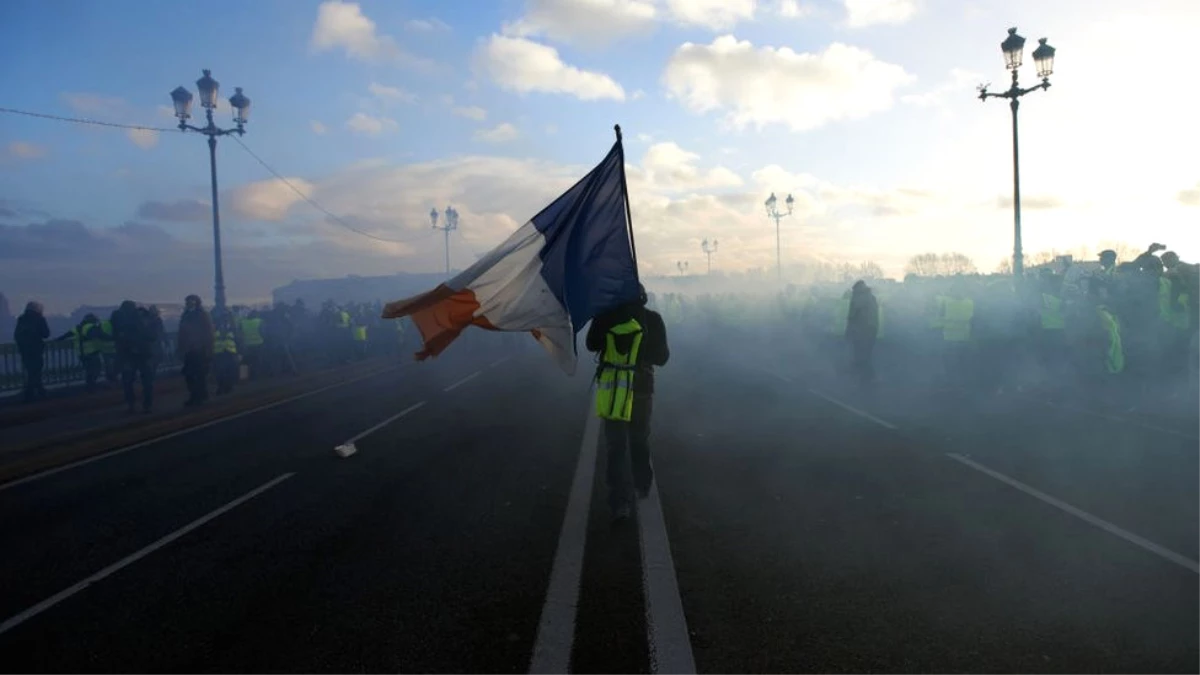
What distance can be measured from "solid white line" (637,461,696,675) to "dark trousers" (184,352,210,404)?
12057 mm

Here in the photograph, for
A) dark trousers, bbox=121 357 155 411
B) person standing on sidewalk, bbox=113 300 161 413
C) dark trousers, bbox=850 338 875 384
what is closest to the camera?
person standing on sidewalk, bbox=113 300 161 413

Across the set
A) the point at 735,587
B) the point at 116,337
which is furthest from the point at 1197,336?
the point at 116,337

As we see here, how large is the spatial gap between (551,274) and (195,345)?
11.2 m

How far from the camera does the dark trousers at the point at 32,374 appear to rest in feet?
55.5

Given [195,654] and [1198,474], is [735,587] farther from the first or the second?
[1198,474]

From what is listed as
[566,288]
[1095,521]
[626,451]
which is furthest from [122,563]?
[1095,521]

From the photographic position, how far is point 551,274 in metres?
6.57

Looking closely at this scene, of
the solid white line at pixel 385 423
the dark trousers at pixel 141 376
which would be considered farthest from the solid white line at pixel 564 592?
the dark trousers at pixel 141 376

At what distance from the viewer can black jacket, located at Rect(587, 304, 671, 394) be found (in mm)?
6234

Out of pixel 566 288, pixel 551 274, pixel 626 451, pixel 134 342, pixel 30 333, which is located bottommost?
pixel 626 451

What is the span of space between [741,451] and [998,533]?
3681mm

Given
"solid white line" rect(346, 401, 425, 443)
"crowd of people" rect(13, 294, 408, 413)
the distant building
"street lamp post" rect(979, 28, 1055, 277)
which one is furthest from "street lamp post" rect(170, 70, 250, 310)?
the distant building

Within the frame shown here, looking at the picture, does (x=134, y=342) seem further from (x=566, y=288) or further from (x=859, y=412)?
(x=859, y=412)

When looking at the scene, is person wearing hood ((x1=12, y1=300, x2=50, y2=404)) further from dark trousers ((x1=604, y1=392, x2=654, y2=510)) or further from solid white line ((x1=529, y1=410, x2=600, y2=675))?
dark trousers ((x1=604, y1=392, x2=654, y2=510))
